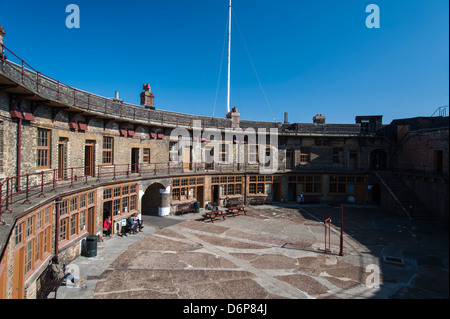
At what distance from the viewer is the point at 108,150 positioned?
16.5 m

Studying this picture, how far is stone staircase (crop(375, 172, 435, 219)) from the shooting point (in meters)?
19.0

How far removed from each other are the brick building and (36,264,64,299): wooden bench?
0.98ft

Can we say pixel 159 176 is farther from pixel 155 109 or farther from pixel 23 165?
pixel 23 165

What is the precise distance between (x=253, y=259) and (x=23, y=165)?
10.6 meters

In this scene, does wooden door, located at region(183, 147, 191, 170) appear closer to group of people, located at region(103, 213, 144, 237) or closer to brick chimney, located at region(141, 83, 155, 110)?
brick chimney, located at region(141, 83, 155, 110)

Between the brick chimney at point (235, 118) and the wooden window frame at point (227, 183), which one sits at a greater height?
the brick chimney at point (235, 118)

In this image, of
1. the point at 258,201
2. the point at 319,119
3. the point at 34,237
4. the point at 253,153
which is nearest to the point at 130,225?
the point at 34,237

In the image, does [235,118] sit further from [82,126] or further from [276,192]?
[82,126]

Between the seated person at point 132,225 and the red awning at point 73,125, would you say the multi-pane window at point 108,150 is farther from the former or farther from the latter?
the seated person at point 132,225

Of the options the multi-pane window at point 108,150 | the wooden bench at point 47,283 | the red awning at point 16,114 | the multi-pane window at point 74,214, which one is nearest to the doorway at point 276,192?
the multi-pane window at point 108,150

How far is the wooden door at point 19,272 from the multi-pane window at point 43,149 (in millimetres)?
5189

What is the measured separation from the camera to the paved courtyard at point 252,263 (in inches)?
346
